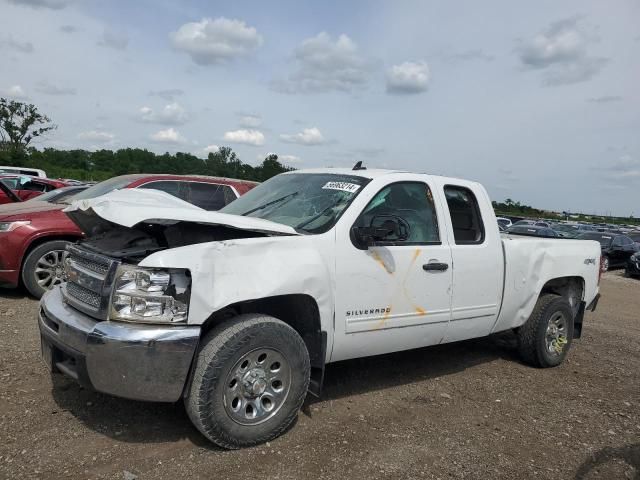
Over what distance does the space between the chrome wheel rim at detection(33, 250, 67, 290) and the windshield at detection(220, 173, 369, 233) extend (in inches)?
129

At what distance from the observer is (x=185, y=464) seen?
10.8 ft

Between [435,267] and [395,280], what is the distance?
0.47m

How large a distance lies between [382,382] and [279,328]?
1.83 meters

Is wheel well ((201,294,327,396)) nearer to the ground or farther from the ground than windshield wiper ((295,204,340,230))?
nearer to the ground

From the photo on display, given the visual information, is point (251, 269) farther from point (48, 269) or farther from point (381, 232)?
point (48, 269)

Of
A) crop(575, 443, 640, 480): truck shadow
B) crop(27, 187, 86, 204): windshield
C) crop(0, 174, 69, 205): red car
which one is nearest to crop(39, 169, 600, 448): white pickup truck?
crop(575, 443, 640, 480): truck shadow

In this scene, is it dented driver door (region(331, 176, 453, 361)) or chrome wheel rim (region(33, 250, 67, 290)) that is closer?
dented driver door (region(331, 176, 453, 361))

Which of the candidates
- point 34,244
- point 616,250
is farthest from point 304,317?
point 616,250

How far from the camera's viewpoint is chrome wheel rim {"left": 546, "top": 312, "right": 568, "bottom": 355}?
230 inches

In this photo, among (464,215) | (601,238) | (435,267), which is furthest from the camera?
(601,238)

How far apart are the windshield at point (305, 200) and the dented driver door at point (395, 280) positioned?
7.1 inches

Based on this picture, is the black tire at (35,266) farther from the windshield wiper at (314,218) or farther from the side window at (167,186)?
the windshield wiper at (314,218)

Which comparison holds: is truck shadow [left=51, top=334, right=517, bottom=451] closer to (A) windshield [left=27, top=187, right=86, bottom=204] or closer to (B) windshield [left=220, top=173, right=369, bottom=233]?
(B) windshield [left=220, top=173, right=369, bottom=233]

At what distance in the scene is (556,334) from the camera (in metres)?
5.95
